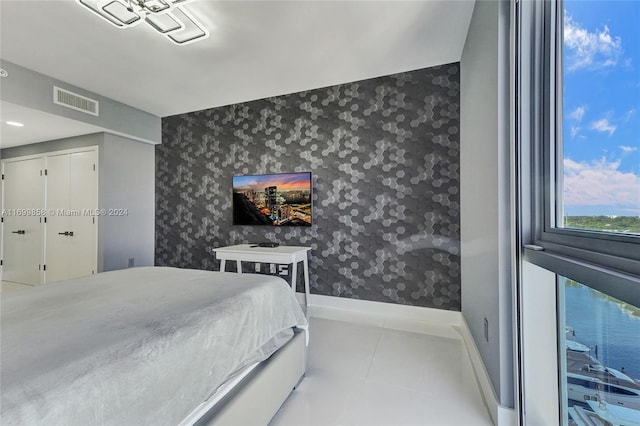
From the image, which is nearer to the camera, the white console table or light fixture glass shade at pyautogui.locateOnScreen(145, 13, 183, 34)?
light fixture glass shade at pyautogui.locateOnScreen(145, 13, 183, 34)

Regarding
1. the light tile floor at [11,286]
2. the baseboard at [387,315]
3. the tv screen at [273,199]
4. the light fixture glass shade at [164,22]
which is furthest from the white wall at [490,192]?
the light tile floor at [11,286]

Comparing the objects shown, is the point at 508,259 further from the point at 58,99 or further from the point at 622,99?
the point at 58,99

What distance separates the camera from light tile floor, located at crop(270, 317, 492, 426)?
56.8 inches

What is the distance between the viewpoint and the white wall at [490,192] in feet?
4.44

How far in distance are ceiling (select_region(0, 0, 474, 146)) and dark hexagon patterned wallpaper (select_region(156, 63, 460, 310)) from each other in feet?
0.88

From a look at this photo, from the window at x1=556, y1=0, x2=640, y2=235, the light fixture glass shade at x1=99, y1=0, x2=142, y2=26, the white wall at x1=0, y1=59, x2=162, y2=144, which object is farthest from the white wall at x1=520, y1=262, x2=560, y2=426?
the white wall at x1=0, y1=59, x2=162, y2=144

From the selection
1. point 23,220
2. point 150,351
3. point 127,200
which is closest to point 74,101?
point 127,200

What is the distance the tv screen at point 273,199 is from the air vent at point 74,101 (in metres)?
1.87


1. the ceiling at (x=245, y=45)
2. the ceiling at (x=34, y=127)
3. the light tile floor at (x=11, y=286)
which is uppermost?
the ceiling at (x=245, y=45)

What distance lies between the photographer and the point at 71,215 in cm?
395

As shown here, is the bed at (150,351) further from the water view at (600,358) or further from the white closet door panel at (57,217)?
the white closet door panel at (57,217)

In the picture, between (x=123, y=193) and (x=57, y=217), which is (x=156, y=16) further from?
(x=57, y=217)

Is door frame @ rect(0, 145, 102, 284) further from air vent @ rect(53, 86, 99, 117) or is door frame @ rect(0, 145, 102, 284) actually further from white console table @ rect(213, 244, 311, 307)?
white console table @ rect(213, 244, 311, 307)

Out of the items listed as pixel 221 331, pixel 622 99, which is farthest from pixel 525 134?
pixel 221 331
